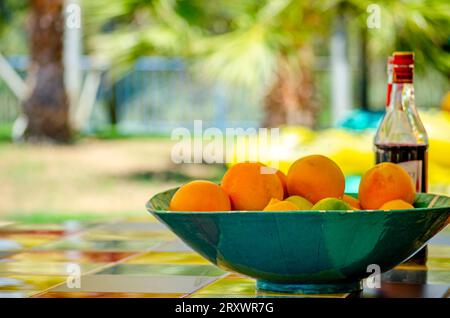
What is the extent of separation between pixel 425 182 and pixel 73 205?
524 centimetres

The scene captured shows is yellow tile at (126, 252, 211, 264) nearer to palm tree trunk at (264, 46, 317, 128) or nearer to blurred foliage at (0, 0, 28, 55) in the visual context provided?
palm tree trunk at (264, 46, 317, 128)

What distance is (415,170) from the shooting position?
985 millimetres

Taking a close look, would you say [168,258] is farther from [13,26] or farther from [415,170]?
[13,26]

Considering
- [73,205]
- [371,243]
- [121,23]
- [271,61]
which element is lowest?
[73,205]

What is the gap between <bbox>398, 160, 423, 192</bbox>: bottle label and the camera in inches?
38.4

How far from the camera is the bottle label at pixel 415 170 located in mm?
977

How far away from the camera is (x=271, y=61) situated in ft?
19.2

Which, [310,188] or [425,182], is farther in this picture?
[425,182]

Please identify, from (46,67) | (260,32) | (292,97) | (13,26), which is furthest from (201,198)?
(13,26)

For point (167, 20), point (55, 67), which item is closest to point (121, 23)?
point (55, 67)

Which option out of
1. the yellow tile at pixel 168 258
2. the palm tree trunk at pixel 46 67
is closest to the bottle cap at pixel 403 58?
the yellow tile at pixel 168 258

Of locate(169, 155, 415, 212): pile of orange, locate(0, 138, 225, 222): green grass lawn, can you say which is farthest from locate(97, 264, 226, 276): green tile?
locate(0, 138, 225, 222): green grass lawn

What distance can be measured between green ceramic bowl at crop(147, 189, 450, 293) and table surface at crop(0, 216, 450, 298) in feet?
0.09
